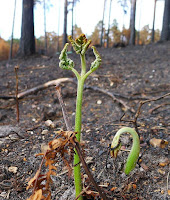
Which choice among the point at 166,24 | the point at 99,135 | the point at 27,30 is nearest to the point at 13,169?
the point at 99,135

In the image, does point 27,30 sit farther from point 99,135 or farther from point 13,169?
point 13,169

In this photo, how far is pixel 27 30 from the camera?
27.2 feet

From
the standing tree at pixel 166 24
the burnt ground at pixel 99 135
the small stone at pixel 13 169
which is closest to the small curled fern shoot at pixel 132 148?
the burnt ground at pixel 99 135

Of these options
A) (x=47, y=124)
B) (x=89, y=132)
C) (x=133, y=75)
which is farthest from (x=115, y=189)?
(x=133, y=75)

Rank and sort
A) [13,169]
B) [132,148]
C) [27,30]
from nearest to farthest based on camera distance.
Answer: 1. [132,148]
2. [13,169]
3. [27,30]

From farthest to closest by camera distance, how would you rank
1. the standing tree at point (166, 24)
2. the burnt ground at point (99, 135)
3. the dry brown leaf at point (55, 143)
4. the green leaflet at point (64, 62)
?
the standing tree at point (166, 24) < the burnt ground at point (99, 135) < the green leaflet at point (64, 62) < the dry brown leaf at point (55, 143)

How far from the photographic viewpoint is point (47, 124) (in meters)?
2.35

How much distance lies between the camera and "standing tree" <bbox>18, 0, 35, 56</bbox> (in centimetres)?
804

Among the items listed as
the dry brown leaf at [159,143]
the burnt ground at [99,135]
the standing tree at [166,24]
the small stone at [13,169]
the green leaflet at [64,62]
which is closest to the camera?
the green leaflet at [64,62]

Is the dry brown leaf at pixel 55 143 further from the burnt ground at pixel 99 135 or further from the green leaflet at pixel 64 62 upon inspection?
the burnt ground at pixel 99 135

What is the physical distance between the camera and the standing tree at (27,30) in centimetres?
804

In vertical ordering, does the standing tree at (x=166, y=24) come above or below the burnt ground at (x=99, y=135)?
above

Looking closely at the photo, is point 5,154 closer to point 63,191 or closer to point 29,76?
point 63,191

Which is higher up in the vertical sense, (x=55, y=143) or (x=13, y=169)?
(x=55, y=143)
